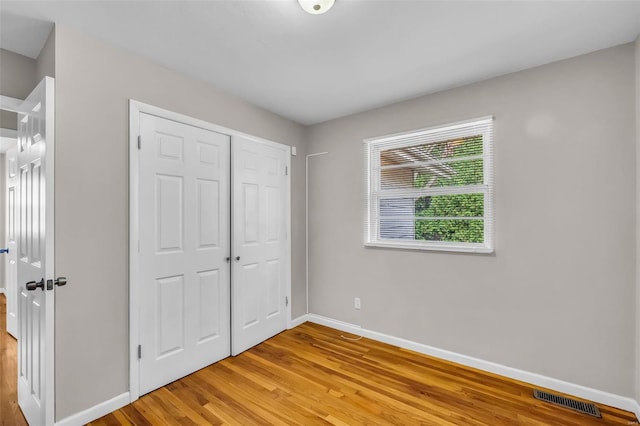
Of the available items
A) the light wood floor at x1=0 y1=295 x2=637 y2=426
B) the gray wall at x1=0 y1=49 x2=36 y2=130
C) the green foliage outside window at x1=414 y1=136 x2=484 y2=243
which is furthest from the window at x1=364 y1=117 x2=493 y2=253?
the gray wall at x1=0 y1=49 x2=36 y2=130

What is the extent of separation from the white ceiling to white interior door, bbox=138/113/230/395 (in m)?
0.60

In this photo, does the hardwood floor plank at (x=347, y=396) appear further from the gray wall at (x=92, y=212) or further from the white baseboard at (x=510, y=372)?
the gray wall at (x=92, y=212)

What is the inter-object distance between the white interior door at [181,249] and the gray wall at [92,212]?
0.15 meters

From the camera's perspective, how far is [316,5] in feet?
5.06

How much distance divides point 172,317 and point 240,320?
0.71 m

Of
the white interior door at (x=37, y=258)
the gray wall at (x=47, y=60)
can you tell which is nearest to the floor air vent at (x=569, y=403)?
the white interior door at (x=37, y=258)

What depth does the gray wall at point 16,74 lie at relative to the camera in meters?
1.97

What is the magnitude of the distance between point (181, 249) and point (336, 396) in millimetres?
1676

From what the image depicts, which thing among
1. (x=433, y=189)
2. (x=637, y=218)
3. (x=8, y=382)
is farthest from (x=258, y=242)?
(x=637, y=218)

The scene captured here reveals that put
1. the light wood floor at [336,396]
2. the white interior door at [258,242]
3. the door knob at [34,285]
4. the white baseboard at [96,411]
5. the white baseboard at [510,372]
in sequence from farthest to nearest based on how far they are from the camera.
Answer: the white interior door at [258,242], the white baseboard at [510,372], the light wood floor at [336,396], the white baseboard at [96,411], the door knob at [34,285]

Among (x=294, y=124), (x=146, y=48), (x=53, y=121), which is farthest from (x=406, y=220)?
(x=53, y=121)

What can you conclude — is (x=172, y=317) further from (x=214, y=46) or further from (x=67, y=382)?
(x=214, y=46)

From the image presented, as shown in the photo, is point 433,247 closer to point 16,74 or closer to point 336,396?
point 336,396

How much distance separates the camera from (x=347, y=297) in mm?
3381
